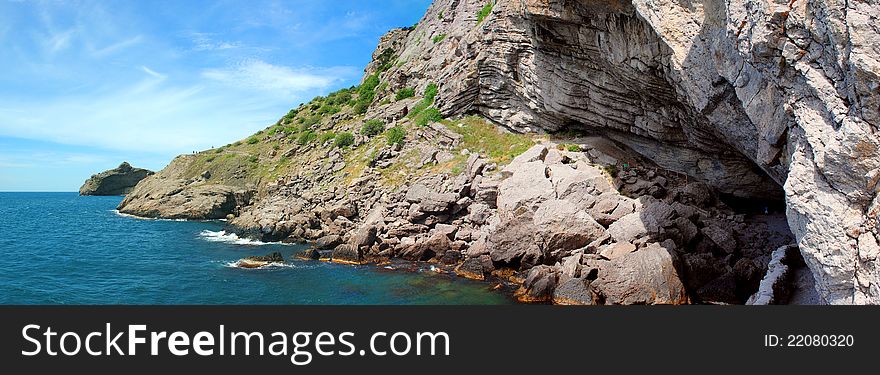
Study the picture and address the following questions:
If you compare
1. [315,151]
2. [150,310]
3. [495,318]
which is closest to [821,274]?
[495,318]

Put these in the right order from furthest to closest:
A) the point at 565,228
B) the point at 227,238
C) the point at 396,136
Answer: the point at 396,136
the point at 227,238
the point at 565,228

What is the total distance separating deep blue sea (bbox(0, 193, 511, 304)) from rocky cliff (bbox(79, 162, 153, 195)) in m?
91.5

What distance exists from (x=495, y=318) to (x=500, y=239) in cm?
1622

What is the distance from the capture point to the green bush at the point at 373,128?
4588 cm

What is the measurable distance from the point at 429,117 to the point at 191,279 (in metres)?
21.7

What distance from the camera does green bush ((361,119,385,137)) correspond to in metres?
45.9

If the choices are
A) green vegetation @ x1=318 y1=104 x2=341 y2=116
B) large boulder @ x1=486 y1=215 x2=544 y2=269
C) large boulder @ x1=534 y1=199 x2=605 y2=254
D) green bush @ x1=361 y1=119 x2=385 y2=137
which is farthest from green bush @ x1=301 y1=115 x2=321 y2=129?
large boulder @ x1=534 y1=199 x2=605 y2=254

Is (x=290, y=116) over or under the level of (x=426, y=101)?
over

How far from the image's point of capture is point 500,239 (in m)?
25.0

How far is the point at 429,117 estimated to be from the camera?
1610 inches

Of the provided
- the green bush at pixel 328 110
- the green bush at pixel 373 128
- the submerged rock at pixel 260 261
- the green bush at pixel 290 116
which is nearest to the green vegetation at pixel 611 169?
the submerged rock at pixel 260 261

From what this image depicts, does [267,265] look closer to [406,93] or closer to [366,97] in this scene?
[406,93]

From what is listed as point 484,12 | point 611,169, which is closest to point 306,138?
point 484,12

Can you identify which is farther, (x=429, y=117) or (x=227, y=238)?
(x=429, y=117)
